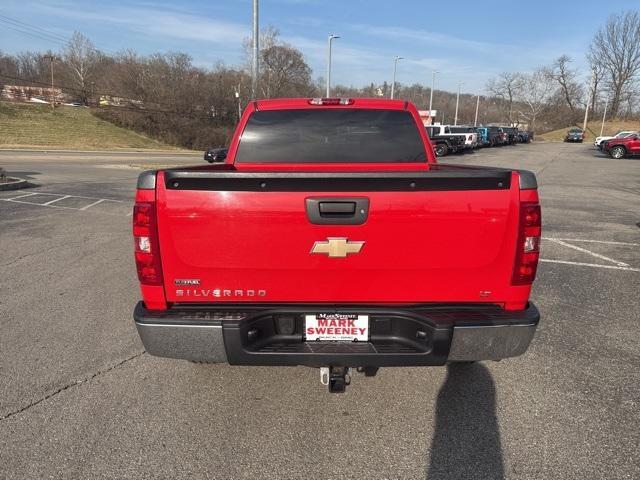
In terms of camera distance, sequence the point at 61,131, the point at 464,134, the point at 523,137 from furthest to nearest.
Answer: the point at 523,137
the point at 61,131
the point at 464,134

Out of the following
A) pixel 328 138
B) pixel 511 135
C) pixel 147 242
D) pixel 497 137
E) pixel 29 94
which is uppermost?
pixel 29 94

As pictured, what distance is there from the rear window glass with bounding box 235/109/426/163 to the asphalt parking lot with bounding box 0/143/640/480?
5.85 feet

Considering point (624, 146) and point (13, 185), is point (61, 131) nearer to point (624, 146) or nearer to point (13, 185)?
point (13, 185)

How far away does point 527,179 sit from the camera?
2.51 metres

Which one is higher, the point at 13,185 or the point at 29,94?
the point at 29,94

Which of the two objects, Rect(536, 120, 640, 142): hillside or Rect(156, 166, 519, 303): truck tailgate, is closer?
Rect(156, 166, 519, 303): truck tailgate

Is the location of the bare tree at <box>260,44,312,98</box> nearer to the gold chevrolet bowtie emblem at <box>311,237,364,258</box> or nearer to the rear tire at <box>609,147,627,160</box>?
the rear tire at <box>609,147,627,160</box>

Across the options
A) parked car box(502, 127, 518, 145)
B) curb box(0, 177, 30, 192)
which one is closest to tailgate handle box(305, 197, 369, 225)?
curb box(0, 177, 30, 192)

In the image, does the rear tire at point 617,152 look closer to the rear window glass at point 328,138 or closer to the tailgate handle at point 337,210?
the rear window glass at point 328,138

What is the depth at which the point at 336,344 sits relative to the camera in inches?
102

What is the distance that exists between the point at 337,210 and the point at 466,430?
1637mm

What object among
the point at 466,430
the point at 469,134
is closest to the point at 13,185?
the point at 466,430

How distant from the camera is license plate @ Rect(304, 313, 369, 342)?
2574mm

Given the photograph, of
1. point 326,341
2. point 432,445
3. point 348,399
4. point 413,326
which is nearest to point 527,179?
point 413,326
